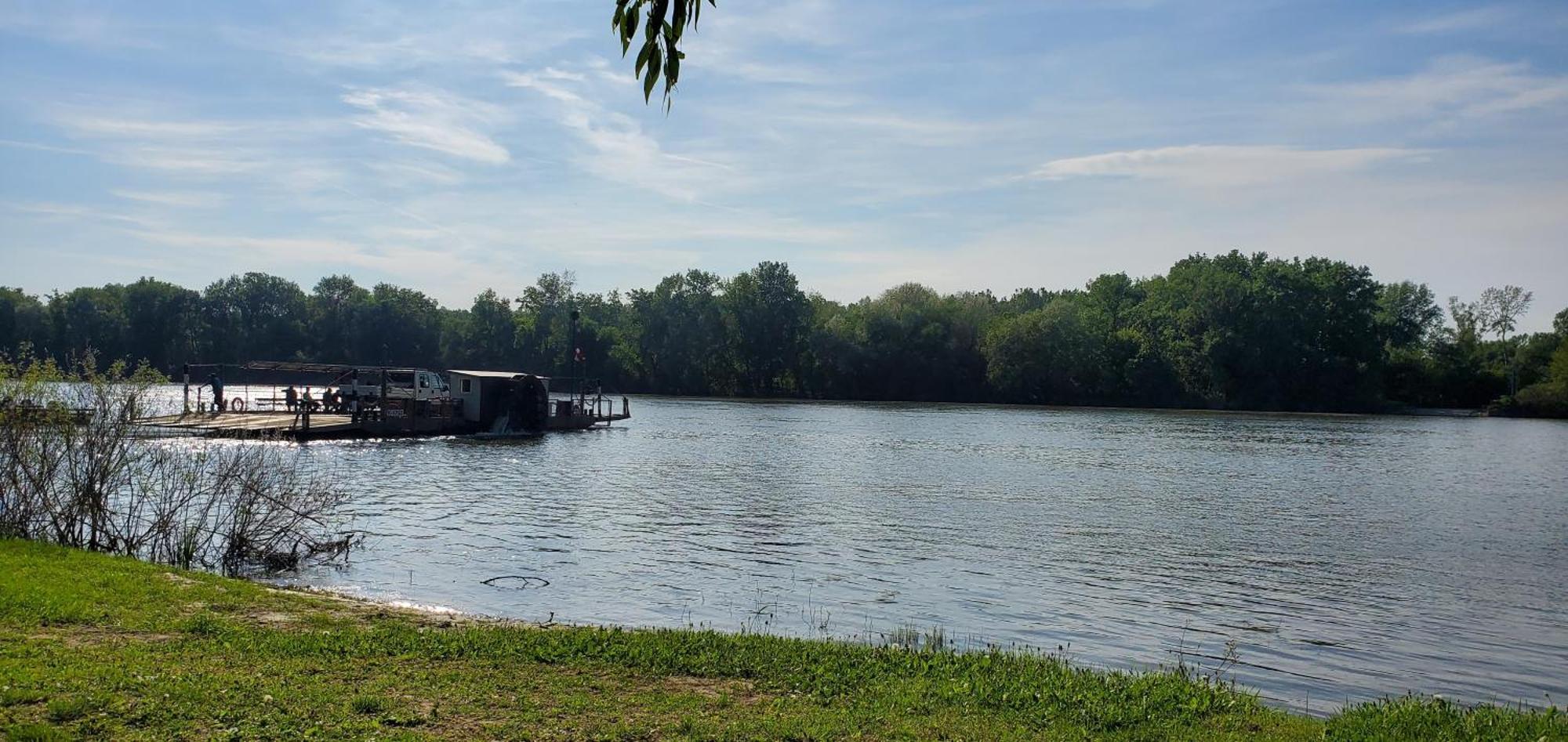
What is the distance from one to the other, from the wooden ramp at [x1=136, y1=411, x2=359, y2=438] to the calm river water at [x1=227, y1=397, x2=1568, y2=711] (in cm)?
289

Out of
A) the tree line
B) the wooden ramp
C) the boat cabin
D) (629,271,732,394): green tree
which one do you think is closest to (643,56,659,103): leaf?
the wooden ramp

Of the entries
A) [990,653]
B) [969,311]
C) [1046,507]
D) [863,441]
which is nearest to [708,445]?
[863,441]

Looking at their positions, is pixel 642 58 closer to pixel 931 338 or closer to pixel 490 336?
pixel 931 338

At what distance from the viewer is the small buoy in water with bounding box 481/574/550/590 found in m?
17.9

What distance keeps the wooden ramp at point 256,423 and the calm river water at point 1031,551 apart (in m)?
2.89

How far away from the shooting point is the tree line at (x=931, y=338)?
118 meters

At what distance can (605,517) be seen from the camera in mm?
27672

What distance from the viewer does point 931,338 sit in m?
130

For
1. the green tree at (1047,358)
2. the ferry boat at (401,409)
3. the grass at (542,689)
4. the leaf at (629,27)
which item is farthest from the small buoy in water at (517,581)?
the green tree at (1047,358)

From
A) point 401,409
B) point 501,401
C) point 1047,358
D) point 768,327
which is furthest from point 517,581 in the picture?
point 768,327

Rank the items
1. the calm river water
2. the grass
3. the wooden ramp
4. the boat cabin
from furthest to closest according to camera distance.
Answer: the boat cabin, the wooden ramp, the calm river water, the grass

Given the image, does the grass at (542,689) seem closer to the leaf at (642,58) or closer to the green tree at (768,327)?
the leaf at (642,58)

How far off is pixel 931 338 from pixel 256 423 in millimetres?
89956

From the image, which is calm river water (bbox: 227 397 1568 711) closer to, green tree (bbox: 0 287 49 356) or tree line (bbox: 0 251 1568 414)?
tree line (bbox: 0 251 1568 414)
